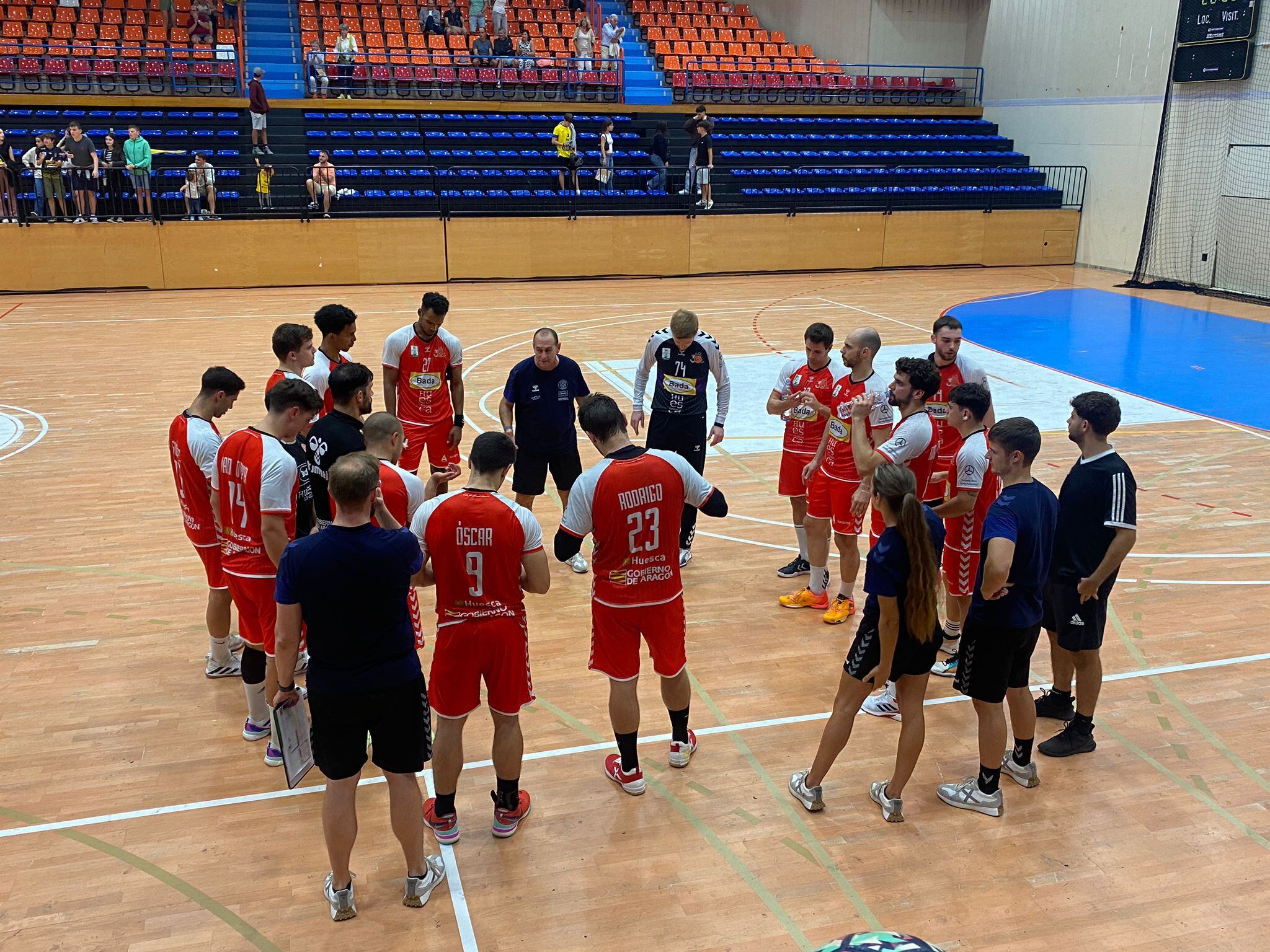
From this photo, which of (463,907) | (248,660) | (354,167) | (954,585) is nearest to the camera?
(463,907)

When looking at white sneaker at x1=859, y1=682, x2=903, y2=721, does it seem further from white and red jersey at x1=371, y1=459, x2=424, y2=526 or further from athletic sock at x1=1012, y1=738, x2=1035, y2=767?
white and red jersey at x1=371, y1=459, x2=424, y2=526

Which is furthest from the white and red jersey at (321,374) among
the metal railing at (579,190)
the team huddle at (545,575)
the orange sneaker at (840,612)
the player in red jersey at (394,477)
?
the metal railing at (579,190)

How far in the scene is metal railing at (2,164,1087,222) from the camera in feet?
68.5

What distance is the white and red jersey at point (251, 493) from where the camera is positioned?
4.86 metres

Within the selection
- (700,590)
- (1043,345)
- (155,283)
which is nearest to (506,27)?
(155,283)

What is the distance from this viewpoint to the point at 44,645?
21.1 feet

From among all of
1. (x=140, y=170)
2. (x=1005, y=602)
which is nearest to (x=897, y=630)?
(x=1005, y=602)

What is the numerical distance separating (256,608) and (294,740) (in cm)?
102

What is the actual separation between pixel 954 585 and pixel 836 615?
92cm

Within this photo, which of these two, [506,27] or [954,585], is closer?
[954,585]

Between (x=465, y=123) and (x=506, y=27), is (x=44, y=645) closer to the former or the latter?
(x=465, y=123)

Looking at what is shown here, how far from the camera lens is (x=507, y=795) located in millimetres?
4668

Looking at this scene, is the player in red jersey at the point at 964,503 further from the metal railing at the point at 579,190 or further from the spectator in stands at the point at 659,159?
the spectator in stands at the point at 659,159

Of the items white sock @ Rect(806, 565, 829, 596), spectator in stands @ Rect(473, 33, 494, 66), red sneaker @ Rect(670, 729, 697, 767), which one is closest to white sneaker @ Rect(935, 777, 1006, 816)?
red sneaker @ Rect(670, 729, 697, 767)
